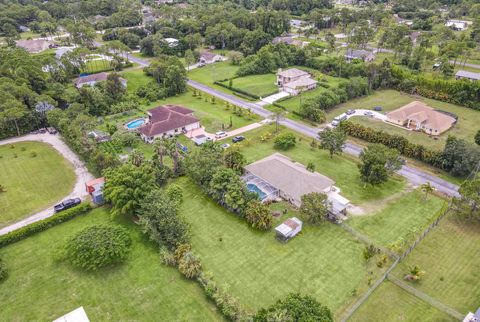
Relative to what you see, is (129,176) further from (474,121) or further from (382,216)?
(474,121)

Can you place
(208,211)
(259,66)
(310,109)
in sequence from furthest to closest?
(259,66) < (310,109) < (208,211)

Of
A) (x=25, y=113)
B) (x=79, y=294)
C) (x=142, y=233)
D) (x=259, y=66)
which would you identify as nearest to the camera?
(x=79, y=294)

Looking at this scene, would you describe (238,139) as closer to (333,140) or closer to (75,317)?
(333,140)

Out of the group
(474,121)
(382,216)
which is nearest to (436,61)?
(474,121)

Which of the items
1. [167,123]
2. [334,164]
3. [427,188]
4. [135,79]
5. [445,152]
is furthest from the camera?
[135,79]

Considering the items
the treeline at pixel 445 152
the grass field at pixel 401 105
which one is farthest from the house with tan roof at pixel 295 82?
the treeline at pixel 445 152

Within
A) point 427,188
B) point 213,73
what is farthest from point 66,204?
point 213,73

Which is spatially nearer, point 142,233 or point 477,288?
point 477,288

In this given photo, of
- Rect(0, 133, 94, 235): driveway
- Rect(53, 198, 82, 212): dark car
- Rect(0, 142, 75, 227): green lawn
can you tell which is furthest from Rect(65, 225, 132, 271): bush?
Rect(0, 142, 75, 227): green lawn
